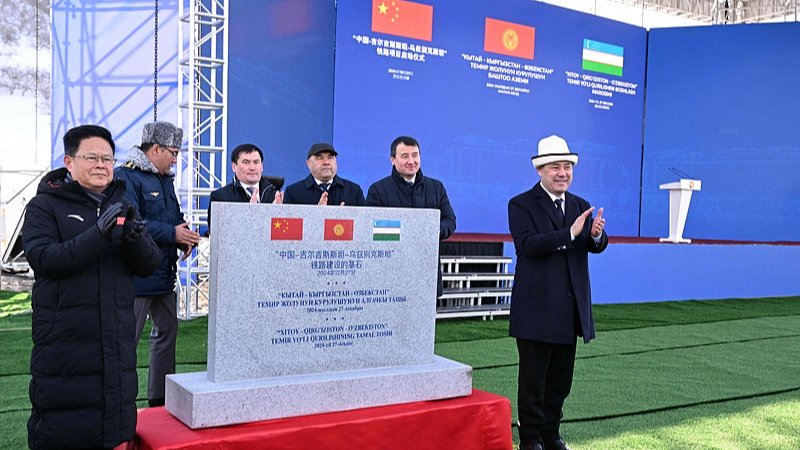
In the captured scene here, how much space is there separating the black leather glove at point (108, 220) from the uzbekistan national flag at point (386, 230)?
0.83 metres

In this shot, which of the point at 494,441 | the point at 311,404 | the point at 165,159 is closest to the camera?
the point at 311,404

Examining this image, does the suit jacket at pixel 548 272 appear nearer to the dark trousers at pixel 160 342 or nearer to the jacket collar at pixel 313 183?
the jacket collar at pixel 313 183

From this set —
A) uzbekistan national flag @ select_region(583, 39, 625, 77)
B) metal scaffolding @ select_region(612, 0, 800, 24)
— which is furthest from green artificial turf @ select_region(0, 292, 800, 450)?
metal scaffolding @ select_region(612, 0, 800, 24)

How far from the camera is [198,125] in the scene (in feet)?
20.7

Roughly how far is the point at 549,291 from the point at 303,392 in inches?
45.8

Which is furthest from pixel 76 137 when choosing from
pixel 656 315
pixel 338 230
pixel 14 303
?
pixel 656 315

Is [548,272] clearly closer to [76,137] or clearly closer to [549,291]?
[549,291]

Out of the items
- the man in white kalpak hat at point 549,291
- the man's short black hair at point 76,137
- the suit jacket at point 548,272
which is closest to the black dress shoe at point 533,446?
the man in white kalpak hat at point 549,291

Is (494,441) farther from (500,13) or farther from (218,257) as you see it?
(500,13)

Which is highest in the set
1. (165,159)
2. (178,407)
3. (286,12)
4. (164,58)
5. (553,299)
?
(286,12)

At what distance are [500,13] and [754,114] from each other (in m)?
4.44

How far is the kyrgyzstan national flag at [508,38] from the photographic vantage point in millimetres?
8852

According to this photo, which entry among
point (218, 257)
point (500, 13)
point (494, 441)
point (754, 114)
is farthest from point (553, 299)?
point (754, 114)

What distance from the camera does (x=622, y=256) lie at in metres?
8.00
